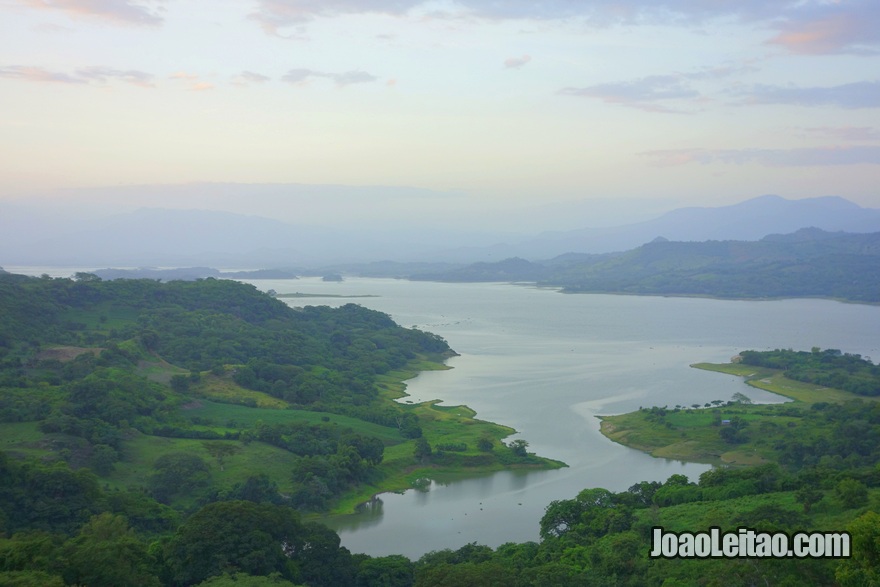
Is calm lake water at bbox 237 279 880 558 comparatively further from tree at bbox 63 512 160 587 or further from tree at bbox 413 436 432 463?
tree at bbox 63 512 160 587

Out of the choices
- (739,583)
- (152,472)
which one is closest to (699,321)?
(152,472)

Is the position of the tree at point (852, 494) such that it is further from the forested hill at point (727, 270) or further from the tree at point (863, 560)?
the forested hill at point (727, 270)

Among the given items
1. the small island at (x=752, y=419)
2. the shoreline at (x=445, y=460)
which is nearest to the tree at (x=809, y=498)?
the small island at (x=752, y=419)

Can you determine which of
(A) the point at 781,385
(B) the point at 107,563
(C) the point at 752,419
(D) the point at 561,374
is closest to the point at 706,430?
(C) the point at 752,419

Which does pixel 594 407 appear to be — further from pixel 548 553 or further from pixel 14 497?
pixel 14 497

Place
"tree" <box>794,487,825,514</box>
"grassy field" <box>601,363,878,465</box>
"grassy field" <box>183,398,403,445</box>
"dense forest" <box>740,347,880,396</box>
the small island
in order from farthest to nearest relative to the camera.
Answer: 1. "dense forest" <box>740,347,880,396</box>
2. "grassy field" <box>183,398,403,445</box>
3. the small island
4. "grassy field" <box>601,363,878,465</box>
5. "tree" <box>794,487,825,514</box>

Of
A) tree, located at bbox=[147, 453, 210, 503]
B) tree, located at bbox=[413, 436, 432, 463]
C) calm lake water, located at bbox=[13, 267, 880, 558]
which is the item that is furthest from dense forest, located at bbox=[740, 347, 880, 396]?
tree, located at bbox=[147, 453, 210, 503]
